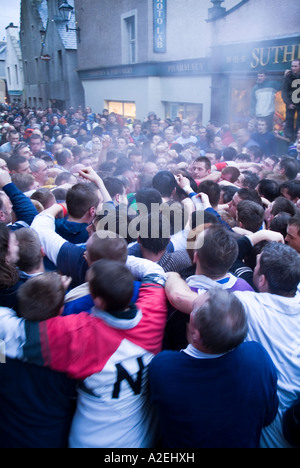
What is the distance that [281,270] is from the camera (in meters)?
1.63

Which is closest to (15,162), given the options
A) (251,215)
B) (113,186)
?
(113,186)

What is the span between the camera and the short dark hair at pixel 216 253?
5.52 feet

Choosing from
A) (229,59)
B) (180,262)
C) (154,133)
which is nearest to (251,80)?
(229,59)

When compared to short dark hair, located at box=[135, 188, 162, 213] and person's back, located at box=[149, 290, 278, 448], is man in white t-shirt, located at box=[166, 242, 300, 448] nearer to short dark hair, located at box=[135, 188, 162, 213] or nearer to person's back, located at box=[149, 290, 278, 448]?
person's back, located at box=[149, 290, 278, 448]

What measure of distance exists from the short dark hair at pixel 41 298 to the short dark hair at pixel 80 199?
3.63ft

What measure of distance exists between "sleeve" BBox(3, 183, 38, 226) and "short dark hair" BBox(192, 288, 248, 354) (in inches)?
69.1

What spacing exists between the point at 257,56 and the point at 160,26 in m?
6.46

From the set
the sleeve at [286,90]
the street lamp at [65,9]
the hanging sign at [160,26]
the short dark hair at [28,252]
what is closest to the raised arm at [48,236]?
the short dark hair at [28,252]

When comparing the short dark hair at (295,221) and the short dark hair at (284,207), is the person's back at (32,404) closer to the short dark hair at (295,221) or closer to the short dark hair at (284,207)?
the short dark hair at (295,221)

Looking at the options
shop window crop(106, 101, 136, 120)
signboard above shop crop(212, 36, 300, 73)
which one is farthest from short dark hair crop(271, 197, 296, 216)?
shop window crop(106, 101, 136, 120)

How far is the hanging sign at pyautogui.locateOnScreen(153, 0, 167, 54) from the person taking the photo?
13.2 meters

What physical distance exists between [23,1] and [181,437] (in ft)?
112

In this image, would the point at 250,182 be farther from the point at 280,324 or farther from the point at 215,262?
the point at 280,324

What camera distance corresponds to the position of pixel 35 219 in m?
2.37
